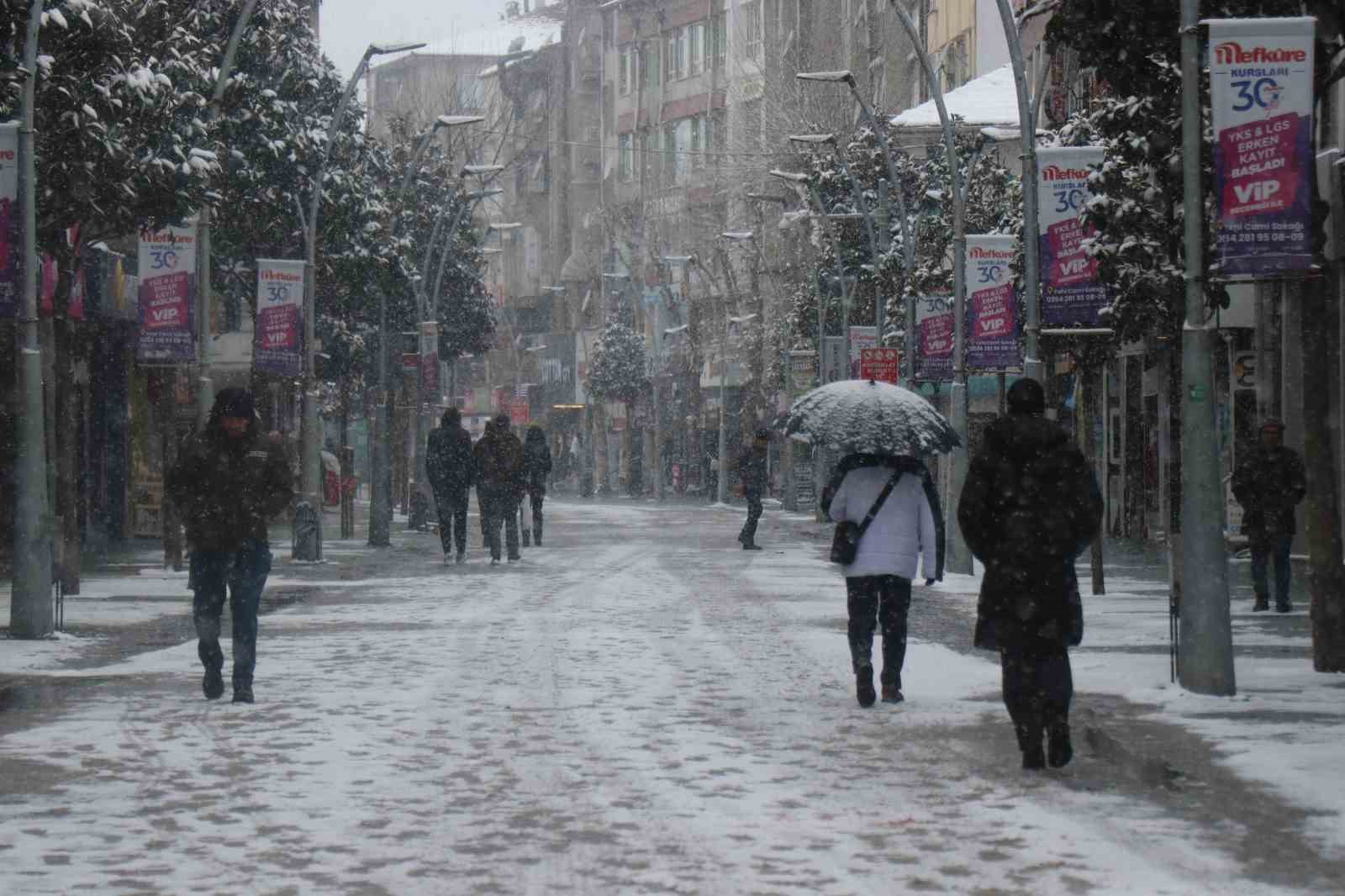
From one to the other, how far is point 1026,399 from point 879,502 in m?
2.83

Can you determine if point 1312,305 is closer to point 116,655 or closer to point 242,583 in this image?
point 242,583

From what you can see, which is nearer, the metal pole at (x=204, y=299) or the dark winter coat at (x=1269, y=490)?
the dark winter coat at (x=1269, y=490)

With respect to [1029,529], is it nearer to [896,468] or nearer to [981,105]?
[896,468]

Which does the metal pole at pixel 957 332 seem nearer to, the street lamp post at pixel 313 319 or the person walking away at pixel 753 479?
the person walking away at pixel 753 479

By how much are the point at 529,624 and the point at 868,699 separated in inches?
305

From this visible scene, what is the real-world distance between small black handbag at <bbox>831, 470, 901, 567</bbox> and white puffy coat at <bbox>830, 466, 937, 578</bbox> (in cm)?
2

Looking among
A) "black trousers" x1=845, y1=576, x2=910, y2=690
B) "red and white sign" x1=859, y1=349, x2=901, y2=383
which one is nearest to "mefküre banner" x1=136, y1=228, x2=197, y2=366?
"red and white sign" x1=859, y1=349, x2=901, y2=383

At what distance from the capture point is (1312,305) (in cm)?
1511

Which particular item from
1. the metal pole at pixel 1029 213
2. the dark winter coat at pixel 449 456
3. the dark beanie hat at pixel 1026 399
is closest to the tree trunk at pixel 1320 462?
the dark beanie hat at pixel 1026 399

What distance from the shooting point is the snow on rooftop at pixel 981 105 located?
54594mm

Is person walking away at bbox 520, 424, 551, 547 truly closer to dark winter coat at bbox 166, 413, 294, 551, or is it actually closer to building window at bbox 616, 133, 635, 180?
dark winter coat at bbox 166, 413, 294, 551

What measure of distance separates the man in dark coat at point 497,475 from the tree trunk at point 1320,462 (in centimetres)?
1792

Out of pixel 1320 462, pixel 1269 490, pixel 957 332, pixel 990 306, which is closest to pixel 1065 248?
pixel 1269 490

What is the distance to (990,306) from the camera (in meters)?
29.9
